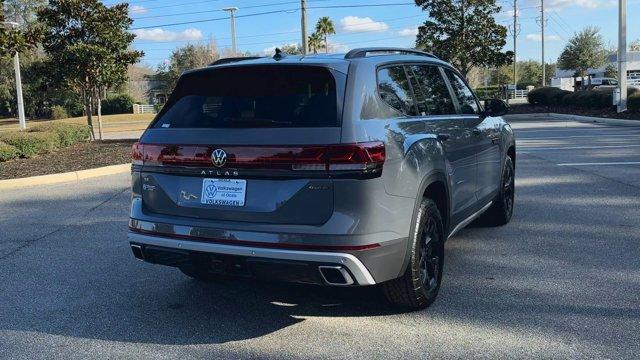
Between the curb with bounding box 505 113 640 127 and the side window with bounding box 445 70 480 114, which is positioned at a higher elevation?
the side window with bounding box 445 70 480 114

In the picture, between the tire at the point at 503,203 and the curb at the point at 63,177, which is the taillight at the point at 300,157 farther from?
the curb at the point at 63,177

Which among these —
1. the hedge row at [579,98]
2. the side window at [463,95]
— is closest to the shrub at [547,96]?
the hedge row at [579,98]

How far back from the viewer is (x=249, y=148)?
11.8 ft

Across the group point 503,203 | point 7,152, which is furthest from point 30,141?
point 503,203

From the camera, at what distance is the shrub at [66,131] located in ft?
53.6

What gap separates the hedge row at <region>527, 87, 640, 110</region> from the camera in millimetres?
25484

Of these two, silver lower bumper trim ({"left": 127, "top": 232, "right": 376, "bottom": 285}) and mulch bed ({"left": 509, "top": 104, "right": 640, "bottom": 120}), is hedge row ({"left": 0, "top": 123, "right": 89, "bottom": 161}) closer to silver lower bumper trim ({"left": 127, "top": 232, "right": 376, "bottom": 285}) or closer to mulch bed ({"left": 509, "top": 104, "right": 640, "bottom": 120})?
silver lower bumper trim ({"left": 127, "top": 232, "right": 376, "bottom": 285})

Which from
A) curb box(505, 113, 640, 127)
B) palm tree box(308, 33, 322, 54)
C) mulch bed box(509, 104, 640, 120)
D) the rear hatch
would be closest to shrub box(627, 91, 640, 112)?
mulch bed box(509, 104, 640, 120)

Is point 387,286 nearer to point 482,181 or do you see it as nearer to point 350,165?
point 350,165

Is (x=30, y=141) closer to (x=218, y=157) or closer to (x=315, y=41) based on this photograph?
(x=218, y=157)

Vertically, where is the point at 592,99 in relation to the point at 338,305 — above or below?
above

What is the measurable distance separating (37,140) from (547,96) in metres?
26.5

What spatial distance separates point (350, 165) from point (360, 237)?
1.37 ft

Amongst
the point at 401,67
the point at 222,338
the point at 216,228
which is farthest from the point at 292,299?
the point at 401,67
